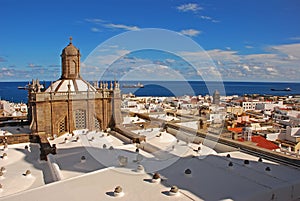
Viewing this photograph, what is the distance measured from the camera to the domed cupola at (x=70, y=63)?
750 inches

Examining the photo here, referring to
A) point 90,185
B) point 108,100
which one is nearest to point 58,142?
point 108,100

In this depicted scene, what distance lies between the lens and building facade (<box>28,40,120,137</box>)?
16.5 m

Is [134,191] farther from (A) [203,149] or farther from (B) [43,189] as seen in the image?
(A) [203,149]

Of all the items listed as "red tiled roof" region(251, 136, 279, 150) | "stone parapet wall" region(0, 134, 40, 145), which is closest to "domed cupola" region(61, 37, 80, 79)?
"stone parapet wall" region(0, 134, 40, 145)

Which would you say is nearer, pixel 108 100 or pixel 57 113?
pixel 57 113

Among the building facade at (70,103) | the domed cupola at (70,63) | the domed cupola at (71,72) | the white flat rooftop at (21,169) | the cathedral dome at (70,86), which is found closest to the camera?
the white flat rooftop at (21,169)

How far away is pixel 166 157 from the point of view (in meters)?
11.7

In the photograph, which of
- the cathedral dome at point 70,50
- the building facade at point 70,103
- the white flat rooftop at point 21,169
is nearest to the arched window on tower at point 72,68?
the building facade at point 70,103

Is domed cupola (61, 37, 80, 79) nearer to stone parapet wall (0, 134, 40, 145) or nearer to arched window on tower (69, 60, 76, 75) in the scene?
arched window on tower (69, 60, 76, 75)

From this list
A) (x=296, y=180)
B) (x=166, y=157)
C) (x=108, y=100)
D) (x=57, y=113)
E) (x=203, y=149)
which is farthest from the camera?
(x=108, y=100)

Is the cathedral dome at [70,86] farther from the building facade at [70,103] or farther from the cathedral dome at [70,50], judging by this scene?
the cathedral dome at [70,50]

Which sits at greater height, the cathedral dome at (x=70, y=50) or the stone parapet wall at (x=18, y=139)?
the cathedral dome at (x=70, y=50)

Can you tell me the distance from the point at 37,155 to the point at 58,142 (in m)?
1.84

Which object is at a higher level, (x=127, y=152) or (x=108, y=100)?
(x=108, y=100)
